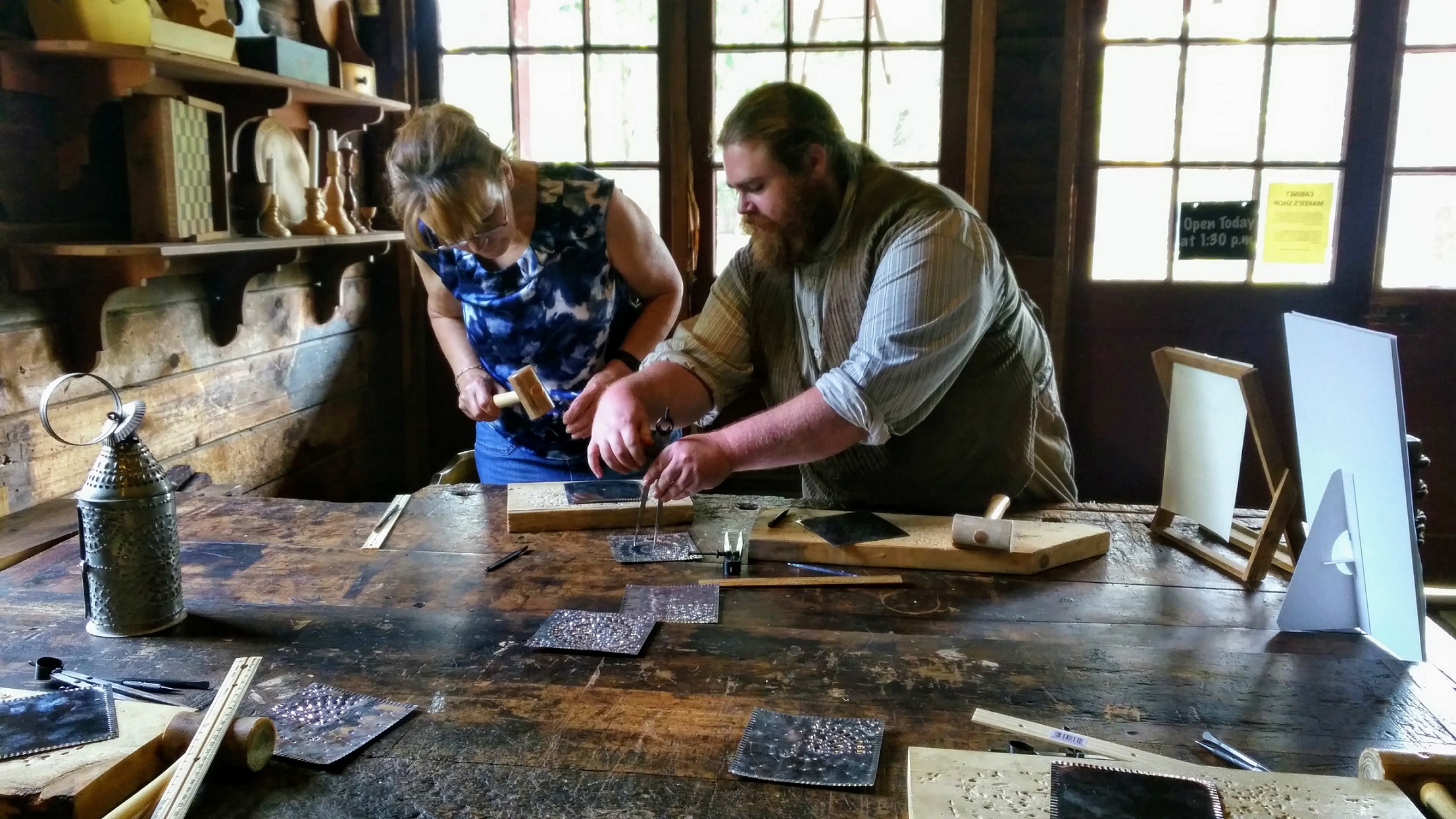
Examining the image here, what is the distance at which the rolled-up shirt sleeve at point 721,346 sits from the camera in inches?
80.4

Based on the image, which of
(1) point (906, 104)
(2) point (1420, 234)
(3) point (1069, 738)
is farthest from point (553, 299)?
(2) point (1420, 234)

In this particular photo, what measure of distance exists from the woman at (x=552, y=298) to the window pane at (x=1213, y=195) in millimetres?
1891

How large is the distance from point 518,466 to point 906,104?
1.86m

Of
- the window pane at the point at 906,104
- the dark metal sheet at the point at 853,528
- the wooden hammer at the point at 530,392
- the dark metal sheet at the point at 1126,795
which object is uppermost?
the window pane at the point at 906,104

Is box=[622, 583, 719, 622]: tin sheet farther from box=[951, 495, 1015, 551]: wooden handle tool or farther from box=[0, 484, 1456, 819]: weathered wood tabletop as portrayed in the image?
box=[951, 495, 1015, 551]: wooden handle tool

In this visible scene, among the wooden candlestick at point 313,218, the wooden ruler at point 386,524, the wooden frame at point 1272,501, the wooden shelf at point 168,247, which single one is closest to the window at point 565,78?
the wooden candlestick at point 313,218

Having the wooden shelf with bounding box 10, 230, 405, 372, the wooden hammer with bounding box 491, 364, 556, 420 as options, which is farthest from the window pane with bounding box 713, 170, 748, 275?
the wooden hammer with bounding box 491, 364, 556, 420

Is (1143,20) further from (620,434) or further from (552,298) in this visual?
(620,434)

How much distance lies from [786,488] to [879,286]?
1.88 metres

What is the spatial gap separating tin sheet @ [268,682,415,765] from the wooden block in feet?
1.97

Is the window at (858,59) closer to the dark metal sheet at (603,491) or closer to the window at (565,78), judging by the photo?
the window at (565,78)

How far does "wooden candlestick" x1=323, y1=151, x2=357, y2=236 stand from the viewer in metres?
2.81

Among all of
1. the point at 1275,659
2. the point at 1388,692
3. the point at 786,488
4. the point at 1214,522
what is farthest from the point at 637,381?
the point at 786,488

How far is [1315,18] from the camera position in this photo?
3.22m
